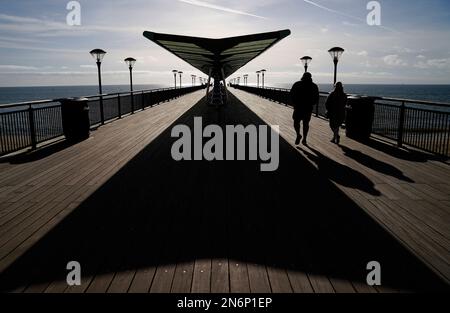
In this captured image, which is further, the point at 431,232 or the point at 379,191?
the point at 379,191

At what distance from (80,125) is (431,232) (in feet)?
Answer: 30.1

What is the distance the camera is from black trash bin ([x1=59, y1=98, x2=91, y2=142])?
985cm

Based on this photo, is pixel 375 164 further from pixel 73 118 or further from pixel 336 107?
pixel 73 118

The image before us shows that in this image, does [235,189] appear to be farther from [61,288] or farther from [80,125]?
[80,125]

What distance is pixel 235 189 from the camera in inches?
211

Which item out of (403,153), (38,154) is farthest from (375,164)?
(38,154)

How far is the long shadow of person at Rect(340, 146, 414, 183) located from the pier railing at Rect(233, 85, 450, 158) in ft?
3.56

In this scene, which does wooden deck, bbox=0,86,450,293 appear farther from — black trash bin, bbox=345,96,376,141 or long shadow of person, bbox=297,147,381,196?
black trash bin, bbox=345,96,376,141

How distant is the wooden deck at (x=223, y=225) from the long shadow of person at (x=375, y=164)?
0.02 metres

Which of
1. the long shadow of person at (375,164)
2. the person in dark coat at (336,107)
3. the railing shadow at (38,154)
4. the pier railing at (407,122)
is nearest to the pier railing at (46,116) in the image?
the railing shadow at (38,154)

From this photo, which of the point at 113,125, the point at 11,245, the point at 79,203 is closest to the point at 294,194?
the point at 79,203

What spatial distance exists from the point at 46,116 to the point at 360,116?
29.6ft
